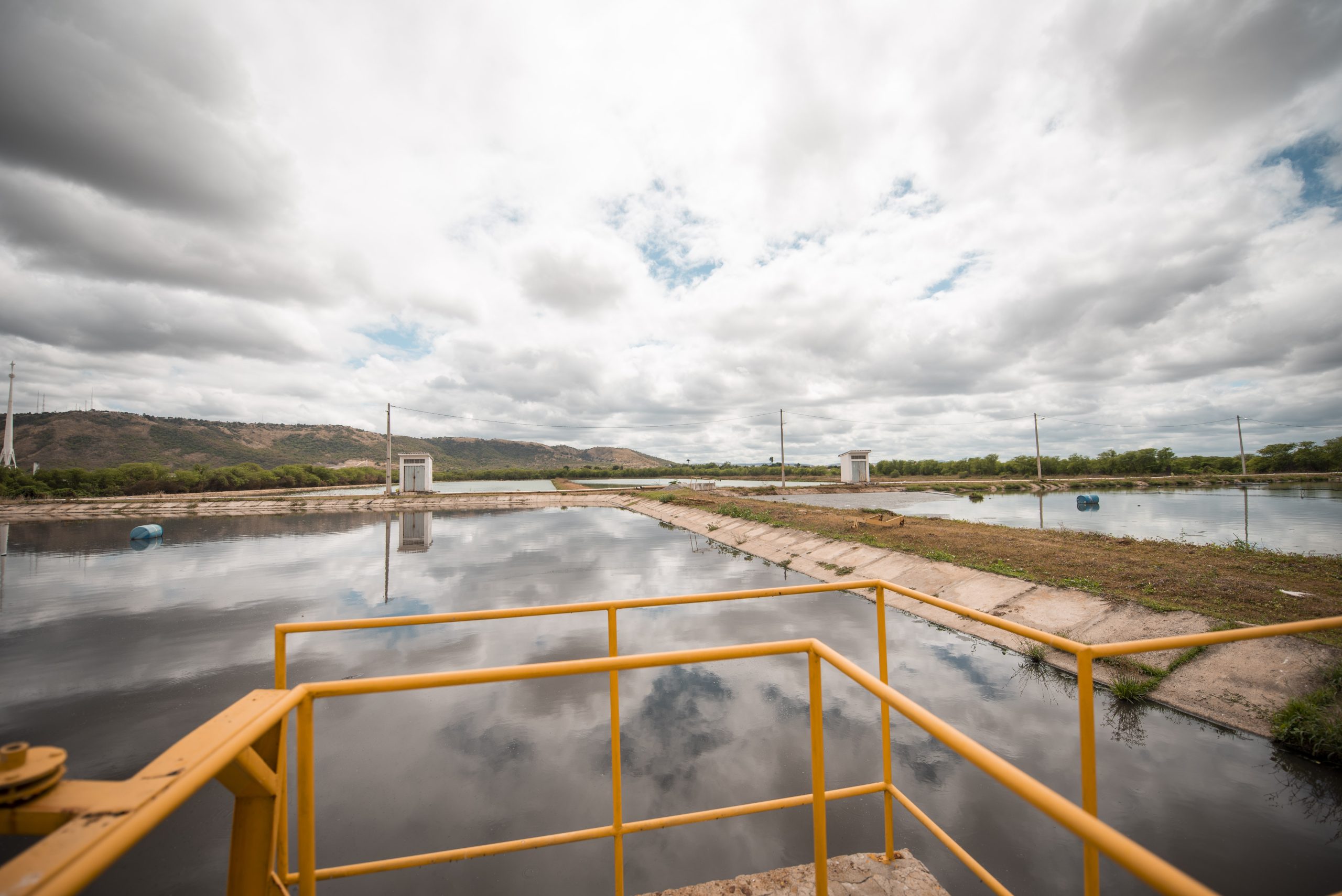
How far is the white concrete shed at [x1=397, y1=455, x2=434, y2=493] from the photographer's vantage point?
43094mm

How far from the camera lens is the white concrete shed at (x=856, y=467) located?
2082 inches

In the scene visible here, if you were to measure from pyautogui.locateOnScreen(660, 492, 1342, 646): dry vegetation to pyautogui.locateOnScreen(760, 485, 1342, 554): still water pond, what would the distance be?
12.2 feet

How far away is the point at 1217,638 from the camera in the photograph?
9.36ft

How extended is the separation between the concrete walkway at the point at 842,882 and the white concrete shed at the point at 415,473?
44.6 metres

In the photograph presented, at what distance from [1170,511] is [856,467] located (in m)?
27.3

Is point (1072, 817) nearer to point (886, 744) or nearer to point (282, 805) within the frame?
point (886, 744)

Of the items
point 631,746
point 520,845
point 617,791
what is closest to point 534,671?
point 617,791

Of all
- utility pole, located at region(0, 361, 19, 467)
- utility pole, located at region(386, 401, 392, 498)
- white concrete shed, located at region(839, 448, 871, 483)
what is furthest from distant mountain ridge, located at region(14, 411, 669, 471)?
white concrete shed, located at region(839, 448, 871, 483)

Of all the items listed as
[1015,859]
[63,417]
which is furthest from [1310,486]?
[63,417]

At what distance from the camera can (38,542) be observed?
20.5 metres

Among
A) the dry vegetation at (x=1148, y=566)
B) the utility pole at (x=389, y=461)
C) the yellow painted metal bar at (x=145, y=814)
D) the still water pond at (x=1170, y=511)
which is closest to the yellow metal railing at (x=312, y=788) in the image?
the yellow painted metal bar at (x=145, y=814)

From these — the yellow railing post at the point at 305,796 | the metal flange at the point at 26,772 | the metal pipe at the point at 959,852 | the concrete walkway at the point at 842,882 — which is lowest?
the concrete walkway at the point at 842,882

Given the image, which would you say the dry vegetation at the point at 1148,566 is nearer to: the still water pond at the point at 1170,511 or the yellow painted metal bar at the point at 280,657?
the still water pond at the point at 1170,511

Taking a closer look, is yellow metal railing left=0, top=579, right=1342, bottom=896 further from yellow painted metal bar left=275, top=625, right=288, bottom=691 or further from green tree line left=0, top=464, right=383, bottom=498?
green tree line left=0, top=464, right=383, bottom=498
